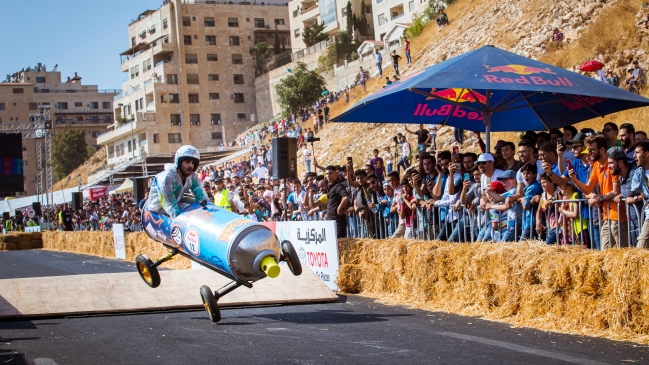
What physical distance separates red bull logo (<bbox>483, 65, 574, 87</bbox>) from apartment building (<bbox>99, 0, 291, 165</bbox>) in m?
79.4

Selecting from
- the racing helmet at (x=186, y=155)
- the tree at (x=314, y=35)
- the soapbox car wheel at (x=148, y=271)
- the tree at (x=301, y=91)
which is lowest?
the soapbox car wheel at (x=148, y=271)

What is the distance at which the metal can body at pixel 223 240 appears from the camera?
9406 millimetres

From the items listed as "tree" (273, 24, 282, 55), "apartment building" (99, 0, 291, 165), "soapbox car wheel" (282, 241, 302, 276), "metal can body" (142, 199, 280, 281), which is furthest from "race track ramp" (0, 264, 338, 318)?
"tree" (273, 24, 282, 55)

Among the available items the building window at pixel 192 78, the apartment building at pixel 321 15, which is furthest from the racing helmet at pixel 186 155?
the building window at pixel 192 78

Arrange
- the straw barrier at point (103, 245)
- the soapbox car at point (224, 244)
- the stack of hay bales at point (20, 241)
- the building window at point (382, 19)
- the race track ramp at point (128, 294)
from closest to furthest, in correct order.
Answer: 1. the soapbox car at point (224, 244)
2. the race track ramp at point (128, 294)
3. the straw barrier at point (103, 245)
4. the stack of hay bales at point (20, 241)
5. the building window at point (382, 19)

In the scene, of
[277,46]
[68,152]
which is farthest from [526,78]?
[68,152]

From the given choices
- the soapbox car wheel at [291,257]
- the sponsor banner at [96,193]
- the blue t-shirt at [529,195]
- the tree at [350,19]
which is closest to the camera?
the soapbox car wheel at [291,257]

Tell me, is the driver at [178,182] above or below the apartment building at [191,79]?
below

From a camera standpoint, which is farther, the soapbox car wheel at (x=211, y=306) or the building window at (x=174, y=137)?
the building window at (x=174, y=137)

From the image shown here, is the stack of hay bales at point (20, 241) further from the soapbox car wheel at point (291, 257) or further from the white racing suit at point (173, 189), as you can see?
the soapbox car wheel at point (291, 257)

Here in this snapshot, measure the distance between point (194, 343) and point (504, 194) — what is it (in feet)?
16.5

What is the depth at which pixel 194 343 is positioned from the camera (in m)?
8.79

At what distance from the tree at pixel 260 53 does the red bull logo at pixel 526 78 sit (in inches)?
3377

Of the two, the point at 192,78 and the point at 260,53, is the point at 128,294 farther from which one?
the point at 260,53
